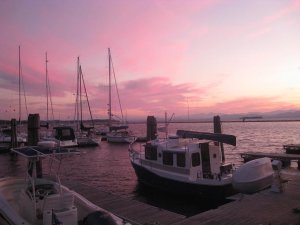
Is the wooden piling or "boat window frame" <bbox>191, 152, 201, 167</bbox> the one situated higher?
the wooden piling

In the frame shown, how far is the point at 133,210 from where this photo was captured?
11586mm

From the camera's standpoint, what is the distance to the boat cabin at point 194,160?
1703cm

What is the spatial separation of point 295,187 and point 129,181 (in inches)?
564

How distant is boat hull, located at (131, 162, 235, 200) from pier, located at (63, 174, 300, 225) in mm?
3037

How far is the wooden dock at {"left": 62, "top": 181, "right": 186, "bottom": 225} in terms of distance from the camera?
10.3m

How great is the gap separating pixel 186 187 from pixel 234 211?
637 cm

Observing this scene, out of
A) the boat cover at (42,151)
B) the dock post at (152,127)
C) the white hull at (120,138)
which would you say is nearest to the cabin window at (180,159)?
the boat cover at (42,151)

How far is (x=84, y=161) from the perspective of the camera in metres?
37.3

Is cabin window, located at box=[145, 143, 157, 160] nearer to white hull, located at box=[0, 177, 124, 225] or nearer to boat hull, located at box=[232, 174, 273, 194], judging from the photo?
boat hull, located at box=[232, 174, 273, 194]


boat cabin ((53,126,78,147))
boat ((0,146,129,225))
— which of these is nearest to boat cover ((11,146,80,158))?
boat ((0,146,129,225))

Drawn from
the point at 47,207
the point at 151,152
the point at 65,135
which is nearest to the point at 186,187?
the point at 151,152

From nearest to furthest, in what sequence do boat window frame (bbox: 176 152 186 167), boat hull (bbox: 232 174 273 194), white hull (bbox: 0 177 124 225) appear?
1. white hull (bbox: 0 177 124 225)
2. boat hull (bbox: 232 174 273 194)
3. boat window frame (bbox: 176 152 186 167)

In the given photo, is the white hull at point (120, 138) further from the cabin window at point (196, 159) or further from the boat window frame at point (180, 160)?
the cabin window at point (196, 159)

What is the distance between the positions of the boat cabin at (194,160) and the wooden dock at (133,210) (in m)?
5.27
